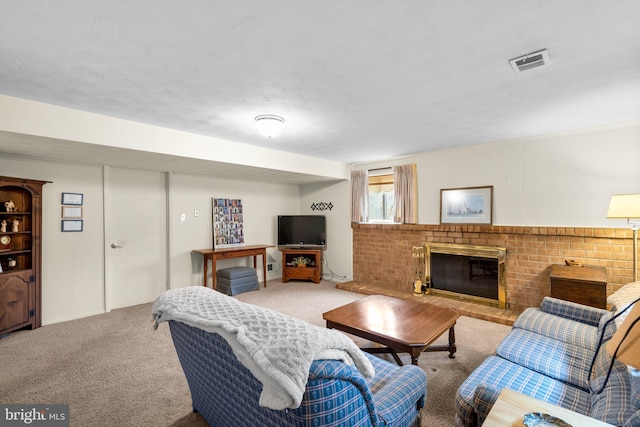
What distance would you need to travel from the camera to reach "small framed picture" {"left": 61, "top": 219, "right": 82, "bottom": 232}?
3.81m

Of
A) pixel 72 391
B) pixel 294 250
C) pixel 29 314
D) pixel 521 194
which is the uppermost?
pixel 521 194

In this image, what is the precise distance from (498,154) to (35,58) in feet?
15.2

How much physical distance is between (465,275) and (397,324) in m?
2.30

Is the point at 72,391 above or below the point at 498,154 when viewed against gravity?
below

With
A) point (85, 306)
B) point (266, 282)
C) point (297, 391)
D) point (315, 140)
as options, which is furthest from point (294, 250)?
point (297, 391)

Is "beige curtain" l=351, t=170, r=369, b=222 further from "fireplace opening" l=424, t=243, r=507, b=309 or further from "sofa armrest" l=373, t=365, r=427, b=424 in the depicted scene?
"sofa armrest" l=373, t=365, r=427, b=424

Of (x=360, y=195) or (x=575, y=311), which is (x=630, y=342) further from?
(x=360, y=195)

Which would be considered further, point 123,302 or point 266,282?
point 266,282

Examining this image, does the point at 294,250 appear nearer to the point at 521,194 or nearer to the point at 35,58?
the point at 521,194

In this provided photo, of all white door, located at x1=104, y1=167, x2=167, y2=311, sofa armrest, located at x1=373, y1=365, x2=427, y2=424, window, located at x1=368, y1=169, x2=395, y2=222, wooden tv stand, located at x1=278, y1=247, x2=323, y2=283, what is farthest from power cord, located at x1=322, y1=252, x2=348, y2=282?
sofa armrest, located at x1=373, y1=365, x2=427, y2=424

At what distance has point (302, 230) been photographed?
605cm

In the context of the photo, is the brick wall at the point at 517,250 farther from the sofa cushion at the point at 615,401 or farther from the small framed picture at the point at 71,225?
the small framed picture at the point at 71,225

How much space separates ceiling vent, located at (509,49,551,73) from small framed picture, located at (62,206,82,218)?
481 cm

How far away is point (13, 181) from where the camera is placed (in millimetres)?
3184
